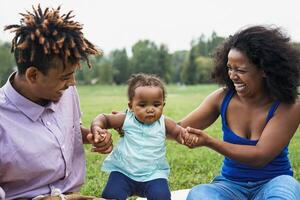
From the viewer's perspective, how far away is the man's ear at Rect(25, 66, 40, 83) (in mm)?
2877

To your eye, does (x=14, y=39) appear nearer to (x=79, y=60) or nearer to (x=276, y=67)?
(x=79, y=60)

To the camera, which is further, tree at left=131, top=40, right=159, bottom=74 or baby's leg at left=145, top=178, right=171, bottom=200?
tree at left=131, top=40, right=159, bottom=74

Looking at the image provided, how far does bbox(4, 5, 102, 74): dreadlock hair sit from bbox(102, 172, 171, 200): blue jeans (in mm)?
848

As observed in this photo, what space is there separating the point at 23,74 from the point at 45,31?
0.30 metres

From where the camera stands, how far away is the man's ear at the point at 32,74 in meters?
2.88

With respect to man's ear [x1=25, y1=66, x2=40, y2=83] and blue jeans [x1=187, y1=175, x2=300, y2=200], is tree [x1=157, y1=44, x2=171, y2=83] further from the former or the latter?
man's ear [x1=25, y1=66, x2=40, y2=83]

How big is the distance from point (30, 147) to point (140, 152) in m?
0.78

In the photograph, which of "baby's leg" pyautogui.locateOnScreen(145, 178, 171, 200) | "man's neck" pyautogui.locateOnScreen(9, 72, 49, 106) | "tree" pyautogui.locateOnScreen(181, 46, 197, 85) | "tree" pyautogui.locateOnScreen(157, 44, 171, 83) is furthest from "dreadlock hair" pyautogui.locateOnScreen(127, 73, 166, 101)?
"tree" pyautogui.locateOnScreen(181, 46, 197, 85)

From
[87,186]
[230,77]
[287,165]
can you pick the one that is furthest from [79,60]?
[87,186]

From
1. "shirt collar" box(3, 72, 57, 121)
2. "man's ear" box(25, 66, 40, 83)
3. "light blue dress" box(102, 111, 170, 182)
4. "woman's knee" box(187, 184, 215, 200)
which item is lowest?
"woman's knee" box(187, 184, 215, 200)

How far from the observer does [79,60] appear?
116 inches

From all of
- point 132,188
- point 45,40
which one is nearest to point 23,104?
point 45,40

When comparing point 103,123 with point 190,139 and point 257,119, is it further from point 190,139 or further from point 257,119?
point 257,119

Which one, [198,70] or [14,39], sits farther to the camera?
[198,70]
